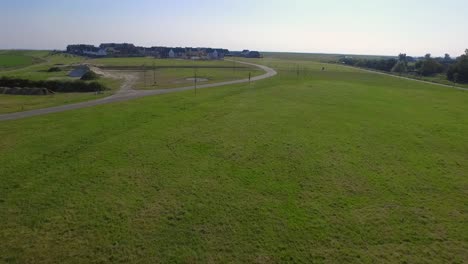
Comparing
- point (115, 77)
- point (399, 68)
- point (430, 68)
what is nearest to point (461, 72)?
point (430, 68)

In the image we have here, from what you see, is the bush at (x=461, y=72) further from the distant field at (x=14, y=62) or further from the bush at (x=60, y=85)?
the distant field at (x=14, y=62)

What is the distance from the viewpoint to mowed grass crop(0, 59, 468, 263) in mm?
11453

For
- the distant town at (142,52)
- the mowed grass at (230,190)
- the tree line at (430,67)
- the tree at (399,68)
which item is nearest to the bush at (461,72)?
the tree line at (430,67)

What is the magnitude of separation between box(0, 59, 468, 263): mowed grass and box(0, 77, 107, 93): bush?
25322 mm

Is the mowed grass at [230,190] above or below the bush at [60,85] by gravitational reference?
below

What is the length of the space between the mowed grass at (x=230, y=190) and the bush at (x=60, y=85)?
2532 cm

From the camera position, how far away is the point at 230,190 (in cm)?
1580

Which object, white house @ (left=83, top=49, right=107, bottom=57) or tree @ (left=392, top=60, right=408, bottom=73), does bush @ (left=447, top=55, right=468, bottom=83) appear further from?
white house @ (left=83, top=49, right=107, bottom=57)

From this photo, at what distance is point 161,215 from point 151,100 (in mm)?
27395

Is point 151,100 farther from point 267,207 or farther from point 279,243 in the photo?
point 279,243

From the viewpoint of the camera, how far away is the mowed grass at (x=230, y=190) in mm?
11453

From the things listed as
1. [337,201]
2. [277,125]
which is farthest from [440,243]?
[277,125]

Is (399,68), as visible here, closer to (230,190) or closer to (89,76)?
(89,76)

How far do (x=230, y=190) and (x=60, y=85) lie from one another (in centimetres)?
5046
